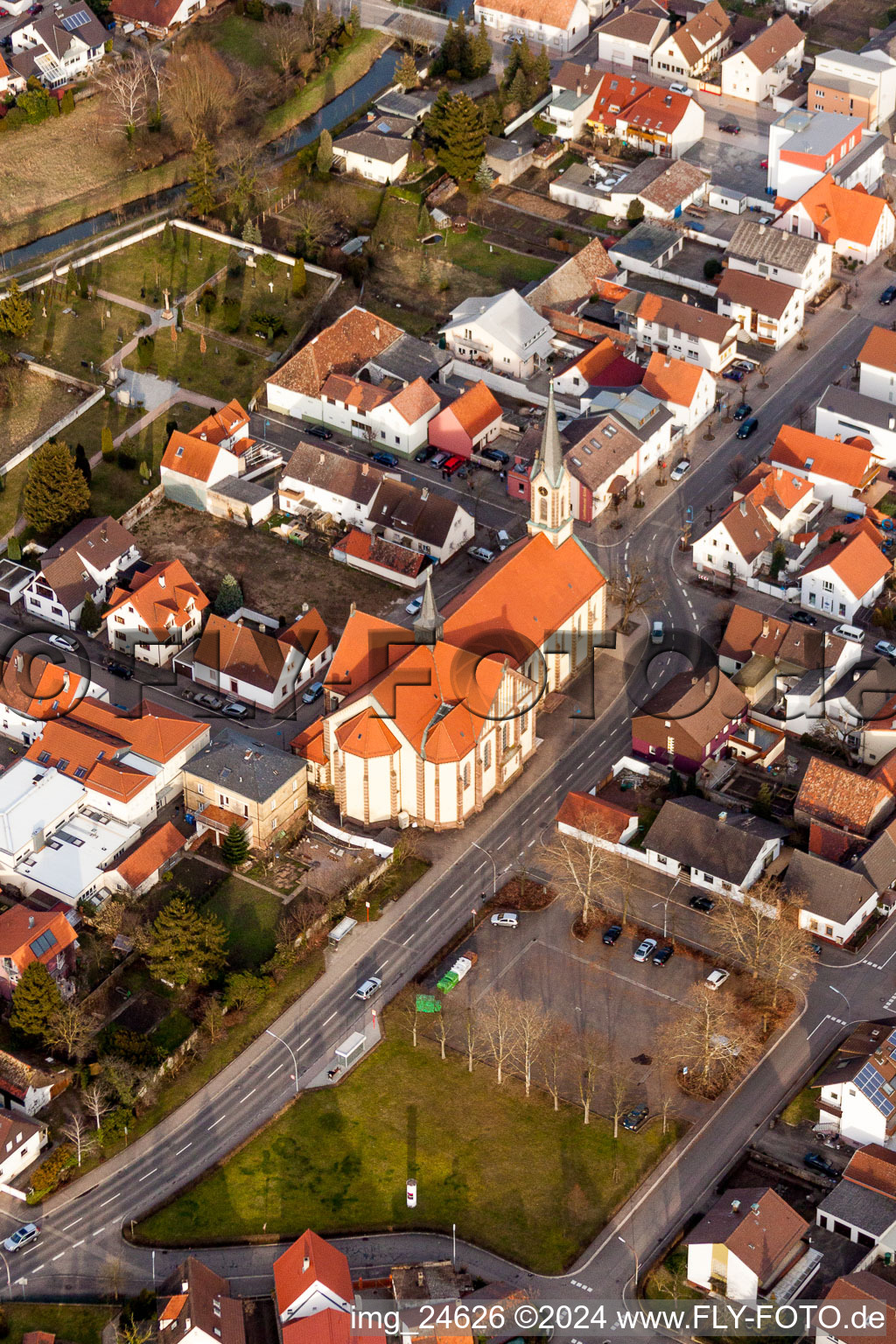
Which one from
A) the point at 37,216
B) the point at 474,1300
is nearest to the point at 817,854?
the point at 474,1300

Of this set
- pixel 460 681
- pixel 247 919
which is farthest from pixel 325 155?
pixel 247 919

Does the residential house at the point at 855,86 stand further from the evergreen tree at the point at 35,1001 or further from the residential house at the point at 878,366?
the evergreen tree at the point at 35,1001

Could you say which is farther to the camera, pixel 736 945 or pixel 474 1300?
pixel 736 945

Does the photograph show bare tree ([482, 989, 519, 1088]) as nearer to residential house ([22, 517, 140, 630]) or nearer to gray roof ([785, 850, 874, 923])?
gray roof ([785, 850, 874, 923])

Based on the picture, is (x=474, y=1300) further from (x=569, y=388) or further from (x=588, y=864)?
(x=569, y=388)

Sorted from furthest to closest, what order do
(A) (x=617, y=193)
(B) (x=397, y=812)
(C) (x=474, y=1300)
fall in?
(A) (x=617, y=193) → (B) (x=397, y=812) → (C) (x=474, y=1300)

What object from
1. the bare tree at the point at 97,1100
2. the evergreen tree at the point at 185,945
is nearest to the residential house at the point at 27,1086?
the bare tree at the point at 97,1100

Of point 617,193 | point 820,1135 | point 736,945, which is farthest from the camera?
point 617,193

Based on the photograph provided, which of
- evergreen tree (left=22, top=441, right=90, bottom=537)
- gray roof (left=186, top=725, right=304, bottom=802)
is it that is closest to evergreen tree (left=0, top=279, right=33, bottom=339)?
evergreen tree (left=22, top=441, right=90, bottom=537)
